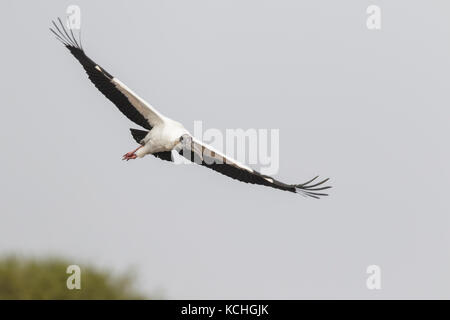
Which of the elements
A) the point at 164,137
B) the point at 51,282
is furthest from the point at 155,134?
the point at 51,282

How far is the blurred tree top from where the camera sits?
28594 mm

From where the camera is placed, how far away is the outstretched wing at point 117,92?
2436cm

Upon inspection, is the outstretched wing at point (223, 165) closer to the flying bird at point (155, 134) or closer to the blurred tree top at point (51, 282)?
the flying bird at point (155, 134)

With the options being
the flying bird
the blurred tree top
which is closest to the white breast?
the flying bird

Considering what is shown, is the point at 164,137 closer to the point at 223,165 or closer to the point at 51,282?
the point at 223,165

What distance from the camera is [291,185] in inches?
915

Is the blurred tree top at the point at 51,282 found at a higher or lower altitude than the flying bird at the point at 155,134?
lower

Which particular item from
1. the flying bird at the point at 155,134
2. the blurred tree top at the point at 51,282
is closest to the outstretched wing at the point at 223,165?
the flying bird at the point at 155,134

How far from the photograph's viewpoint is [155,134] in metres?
24.3

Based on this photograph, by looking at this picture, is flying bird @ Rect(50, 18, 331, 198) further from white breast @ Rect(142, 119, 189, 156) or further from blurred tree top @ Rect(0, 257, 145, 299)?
blurred tree top @ Rect(0, 257, 145, 299)

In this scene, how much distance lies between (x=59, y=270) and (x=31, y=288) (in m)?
1.06

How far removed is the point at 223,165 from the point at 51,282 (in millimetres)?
6486

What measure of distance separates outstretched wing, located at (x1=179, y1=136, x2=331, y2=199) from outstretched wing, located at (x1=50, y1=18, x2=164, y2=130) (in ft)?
2.76
